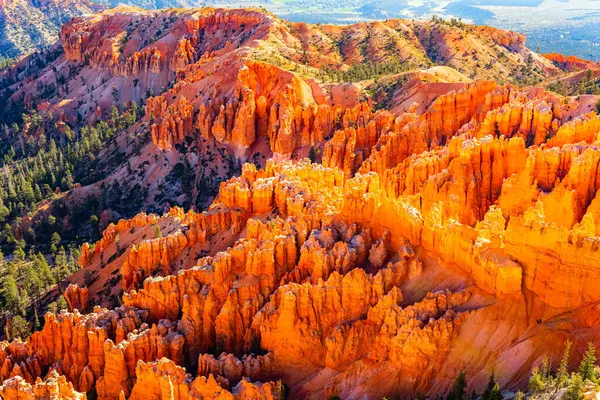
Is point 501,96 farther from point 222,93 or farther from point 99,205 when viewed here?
point 99,205

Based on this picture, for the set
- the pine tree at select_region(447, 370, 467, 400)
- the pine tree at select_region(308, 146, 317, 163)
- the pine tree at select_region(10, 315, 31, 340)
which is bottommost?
the pine tree at select_region(10, 315, 31, 340)

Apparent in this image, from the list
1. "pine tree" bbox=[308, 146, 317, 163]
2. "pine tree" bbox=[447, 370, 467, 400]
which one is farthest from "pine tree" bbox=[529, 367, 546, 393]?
"pine tree" bbox=[308, 146, 317, 163]

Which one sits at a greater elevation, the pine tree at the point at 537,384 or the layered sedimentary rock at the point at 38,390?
the pine tree at the point at 537,384

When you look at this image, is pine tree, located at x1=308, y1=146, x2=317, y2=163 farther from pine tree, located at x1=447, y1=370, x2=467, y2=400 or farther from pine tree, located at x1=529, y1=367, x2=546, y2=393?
pine tree, located at x1=529, y1=367, x2=546, y2=393

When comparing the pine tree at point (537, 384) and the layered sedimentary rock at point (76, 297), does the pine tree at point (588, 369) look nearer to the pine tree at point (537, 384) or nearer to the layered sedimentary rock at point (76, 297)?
the pine tree at point (537, 384)

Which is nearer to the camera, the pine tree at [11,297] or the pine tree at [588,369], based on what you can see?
the pine tree at [588,369]

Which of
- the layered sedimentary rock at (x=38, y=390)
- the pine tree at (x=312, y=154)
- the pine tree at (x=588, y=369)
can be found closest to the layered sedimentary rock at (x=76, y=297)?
the layered sedimentary rock at (x=38, y=390)

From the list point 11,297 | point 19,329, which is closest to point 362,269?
point 19,329

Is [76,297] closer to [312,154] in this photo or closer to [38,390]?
[38,390]

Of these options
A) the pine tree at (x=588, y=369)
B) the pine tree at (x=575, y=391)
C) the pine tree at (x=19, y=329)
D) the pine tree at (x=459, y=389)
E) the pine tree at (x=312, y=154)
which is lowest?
the pine tree at (x=19, y=329)

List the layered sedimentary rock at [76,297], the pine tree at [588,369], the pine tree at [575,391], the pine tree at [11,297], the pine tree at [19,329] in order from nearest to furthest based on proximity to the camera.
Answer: the pine tree at [575,391] → the pine tree at [588,369] → the pine tree at [19,329] → the layered sedimentary rock at [76,297] → the pine tree at [11,297]
